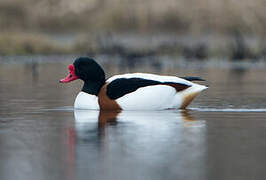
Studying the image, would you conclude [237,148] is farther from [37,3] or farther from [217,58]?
[37,3]

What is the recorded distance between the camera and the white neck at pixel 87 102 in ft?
42.4

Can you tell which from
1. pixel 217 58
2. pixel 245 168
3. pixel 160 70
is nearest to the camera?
pixel 245 168

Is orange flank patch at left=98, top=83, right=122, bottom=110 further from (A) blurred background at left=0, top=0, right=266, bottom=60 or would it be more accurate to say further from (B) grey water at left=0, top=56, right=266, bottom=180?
(A) blurred background at left=0, top=0, right=266, bottom=60

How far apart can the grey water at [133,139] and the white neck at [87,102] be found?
16 cm

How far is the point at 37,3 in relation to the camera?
3950 centimetres

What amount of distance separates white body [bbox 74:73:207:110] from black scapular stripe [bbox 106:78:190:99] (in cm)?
5

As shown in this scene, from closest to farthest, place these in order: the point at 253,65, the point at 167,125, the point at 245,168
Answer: the point at 245,168 → the point at 167,125 → the point at 253,65

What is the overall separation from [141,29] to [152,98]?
72.5ft

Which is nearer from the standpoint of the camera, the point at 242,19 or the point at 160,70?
the point at 160,70

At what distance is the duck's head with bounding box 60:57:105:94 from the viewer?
13164 millimetres

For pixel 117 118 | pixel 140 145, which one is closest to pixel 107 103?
pixel 117 118

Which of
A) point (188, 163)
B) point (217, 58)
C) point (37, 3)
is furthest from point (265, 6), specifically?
point (188, 163)

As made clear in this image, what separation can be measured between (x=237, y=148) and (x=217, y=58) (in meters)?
20.1

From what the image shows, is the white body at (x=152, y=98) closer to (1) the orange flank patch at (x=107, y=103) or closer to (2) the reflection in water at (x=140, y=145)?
(1) the orange flank patch at (x=107, y=103)
